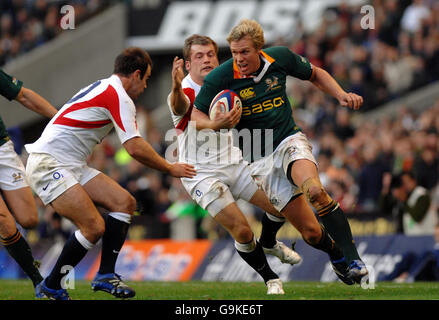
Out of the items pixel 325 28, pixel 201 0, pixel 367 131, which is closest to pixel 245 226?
pixel 367 131

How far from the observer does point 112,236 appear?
9.14 m

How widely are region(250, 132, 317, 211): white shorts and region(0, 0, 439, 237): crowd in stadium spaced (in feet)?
18.8

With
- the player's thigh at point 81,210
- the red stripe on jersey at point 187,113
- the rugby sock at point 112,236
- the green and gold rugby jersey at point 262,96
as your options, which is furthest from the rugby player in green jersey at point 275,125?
the player's thigh at point 81,210

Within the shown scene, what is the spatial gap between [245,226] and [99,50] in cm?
1945

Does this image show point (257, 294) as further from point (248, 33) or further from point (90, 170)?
point (248, 33)

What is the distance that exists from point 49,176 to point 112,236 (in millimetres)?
909

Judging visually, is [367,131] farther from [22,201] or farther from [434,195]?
[22,201]

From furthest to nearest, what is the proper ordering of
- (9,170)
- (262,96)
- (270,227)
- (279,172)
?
(270,227), (9,170), (279,172), (262,96)

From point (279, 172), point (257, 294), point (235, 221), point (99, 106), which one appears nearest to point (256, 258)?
point (257, 294)

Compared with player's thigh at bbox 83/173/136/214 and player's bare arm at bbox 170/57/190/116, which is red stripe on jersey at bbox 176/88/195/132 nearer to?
player's bare arm at bbox 170/57/190/116

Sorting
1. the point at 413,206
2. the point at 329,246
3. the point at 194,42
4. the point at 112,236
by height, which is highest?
the point at 194,42

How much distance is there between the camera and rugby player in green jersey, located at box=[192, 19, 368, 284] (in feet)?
29.6

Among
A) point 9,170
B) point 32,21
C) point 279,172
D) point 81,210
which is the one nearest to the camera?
point 81,210
